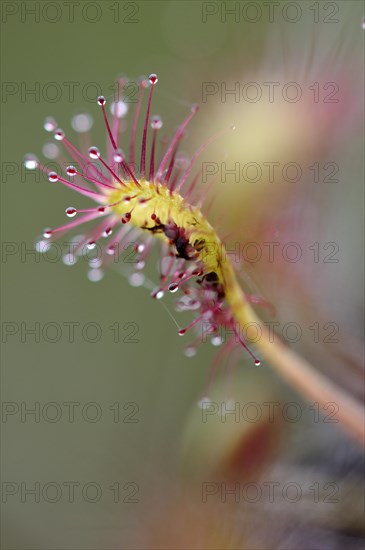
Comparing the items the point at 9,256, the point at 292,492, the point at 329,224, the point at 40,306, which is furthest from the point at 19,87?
the point at 292,492

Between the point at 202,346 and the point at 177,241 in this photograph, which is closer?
the point at 177,241

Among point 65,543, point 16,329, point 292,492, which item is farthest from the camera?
point 16,329

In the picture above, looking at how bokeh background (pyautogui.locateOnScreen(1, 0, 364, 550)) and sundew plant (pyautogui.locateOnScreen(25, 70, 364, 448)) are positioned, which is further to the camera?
bokeh background (pyautogui.locateOnScreen(1, 0, 364, 550))

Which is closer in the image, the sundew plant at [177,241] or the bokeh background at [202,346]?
the sundew plant at [177,241]

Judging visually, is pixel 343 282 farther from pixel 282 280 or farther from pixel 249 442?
pixel 249 442

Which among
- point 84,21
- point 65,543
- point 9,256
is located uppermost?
point 84,21

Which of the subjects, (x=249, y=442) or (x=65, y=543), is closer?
(x=249, y=442)

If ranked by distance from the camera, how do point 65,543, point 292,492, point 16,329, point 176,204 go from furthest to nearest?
point 16,329
point 65,543
point 292,492
point 176,204

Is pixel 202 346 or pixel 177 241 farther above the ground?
pixel 177 241
